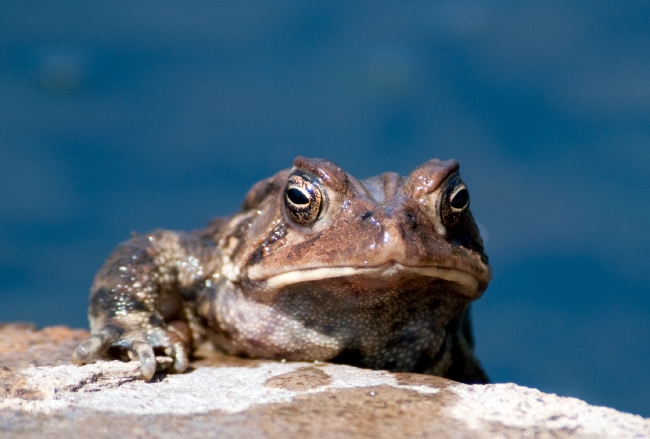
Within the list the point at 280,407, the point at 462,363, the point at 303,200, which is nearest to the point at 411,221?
the point at 303,200

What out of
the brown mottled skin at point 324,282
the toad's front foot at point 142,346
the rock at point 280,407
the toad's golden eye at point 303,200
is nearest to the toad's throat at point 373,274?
the brown mottled skin at point 324,282

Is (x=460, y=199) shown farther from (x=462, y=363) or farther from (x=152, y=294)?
(x=152, y=294)

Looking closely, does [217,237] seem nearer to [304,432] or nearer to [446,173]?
[446,173]

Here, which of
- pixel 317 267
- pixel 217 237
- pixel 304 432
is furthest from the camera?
pixel 217 237

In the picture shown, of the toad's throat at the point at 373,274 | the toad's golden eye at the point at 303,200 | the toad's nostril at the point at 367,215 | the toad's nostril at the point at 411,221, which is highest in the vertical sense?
the toad's golden eye at the point at 303,200

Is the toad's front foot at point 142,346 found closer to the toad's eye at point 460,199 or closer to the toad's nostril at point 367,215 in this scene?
the toad's nostril at point 367,215

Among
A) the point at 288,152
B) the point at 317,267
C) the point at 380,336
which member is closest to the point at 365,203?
the point at 317,267
